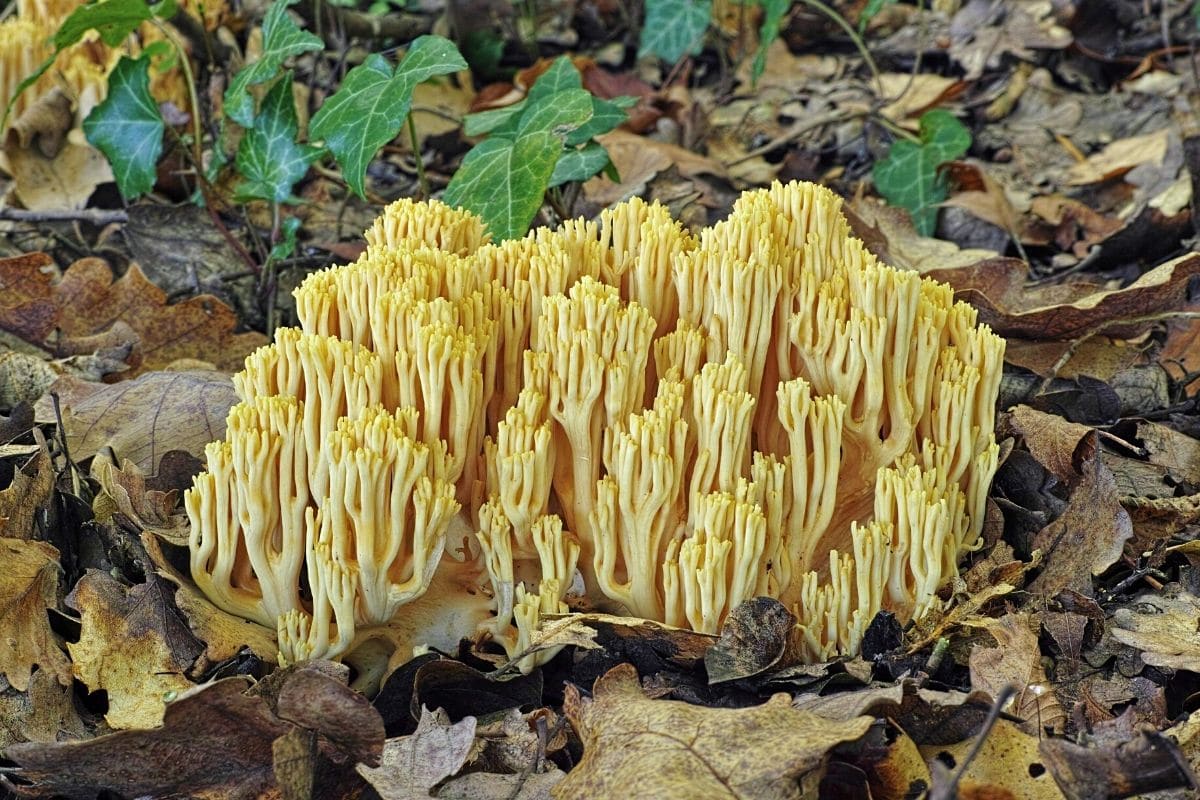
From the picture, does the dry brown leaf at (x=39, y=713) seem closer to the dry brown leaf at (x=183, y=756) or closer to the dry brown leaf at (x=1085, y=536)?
the dry brown leaf at (x=183, y=756)

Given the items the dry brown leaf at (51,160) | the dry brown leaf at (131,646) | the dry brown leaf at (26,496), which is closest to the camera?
the dry brown leaf at (131,646)

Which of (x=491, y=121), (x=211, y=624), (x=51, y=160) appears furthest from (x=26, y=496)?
(x=51, y=160)

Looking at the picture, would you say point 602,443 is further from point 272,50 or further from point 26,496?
point 272,50

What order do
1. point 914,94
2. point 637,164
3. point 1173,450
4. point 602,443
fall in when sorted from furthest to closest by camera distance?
point 914,94 < point 637,164 < point 1173,450 < point 602,443

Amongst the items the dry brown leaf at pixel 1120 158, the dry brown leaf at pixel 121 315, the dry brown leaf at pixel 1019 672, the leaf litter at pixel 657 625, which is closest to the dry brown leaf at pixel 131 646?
the leaf litter at pixel 657 625

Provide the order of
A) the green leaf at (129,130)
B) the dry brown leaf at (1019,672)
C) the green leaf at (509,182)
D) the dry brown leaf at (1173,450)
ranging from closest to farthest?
the dry brown leaf at (1019,672)
the dry brown leaf at (1173,450)
the green leaf at (509,182)
the green leaf at (129,130)

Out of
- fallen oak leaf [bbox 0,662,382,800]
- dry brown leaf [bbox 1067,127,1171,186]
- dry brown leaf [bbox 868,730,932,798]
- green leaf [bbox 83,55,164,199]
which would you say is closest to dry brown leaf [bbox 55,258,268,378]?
green leaf [bbox 83,55,164,199]
